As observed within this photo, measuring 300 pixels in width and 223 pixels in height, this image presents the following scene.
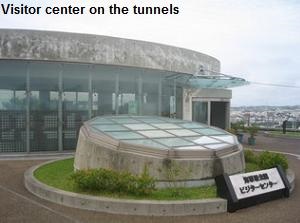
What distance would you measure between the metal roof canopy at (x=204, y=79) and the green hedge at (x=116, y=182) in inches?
485

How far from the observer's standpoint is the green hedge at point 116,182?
8.73 metres

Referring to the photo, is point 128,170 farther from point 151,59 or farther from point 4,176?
point 151,59

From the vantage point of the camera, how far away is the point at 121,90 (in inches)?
744

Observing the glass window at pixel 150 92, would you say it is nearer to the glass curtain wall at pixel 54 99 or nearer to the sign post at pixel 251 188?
the glass curtain wall at pixel 54 99

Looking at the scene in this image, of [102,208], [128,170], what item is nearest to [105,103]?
[128,170]

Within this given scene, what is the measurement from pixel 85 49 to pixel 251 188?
11.3m

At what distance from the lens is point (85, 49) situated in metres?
17.3

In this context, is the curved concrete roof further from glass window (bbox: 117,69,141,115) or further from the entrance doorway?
the entrance doorway

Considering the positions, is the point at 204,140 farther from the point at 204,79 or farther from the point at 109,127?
the point at 204,79

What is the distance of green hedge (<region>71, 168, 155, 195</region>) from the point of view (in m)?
A: 8.73
